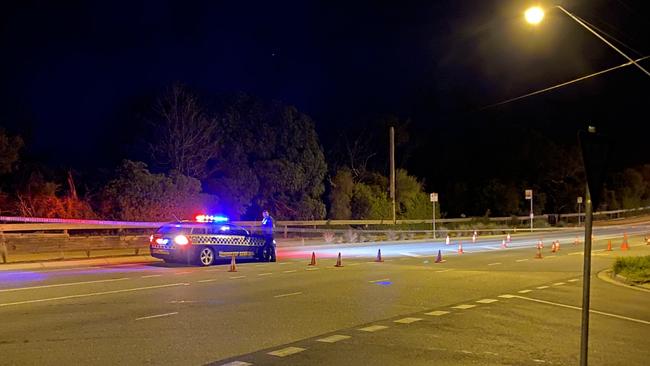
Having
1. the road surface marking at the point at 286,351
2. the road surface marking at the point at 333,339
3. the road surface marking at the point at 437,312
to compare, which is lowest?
the road surface marking at the point at 286,351

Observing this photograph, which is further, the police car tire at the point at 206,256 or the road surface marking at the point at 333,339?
the police car tire at the point at 206,256

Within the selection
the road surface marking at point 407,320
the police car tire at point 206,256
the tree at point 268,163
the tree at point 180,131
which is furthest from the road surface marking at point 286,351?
the tree at point 268,163

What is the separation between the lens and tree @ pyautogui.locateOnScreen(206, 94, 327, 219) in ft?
110

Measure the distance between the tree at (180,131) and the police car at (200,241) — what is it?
380 inches

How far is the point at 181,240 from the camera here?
2003 cm

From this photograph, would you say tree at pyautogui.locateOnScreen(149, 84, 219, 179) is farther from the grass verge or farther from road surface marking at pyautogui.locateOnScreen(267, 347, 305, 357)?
road surface marking at pyautogui.locateOnScreen(267, 347, 305, 357)

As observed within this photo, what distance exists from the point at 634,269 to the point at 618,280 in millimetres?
501

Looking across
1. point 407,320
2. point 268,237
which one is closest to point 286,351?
point 407,320

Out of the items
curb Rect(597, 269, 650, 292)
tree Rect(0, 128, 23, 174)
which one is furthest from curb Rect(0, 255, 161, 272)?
curb Rect(597, 269, 650, 292)

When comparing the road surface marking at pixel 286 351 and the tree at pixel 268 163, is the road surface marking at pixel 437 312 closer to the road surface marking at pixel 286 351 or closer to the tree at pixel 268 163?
the road surface marking at pixel 286 351

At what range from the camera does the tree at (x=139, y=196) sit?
90.8ft

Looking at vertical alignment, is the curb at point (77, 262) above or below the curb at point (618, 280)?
above

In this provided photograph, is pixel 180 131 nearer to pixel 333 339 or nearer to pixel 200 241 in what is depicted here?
pixel 200 241

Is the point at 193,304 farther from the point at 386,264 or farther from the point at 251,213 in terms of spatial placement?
the point at 251,213
